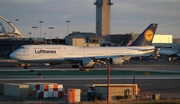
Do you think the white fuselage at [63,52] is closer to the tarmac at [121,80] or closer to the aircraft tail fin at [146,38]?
the aircraft tail fin at [146,38]

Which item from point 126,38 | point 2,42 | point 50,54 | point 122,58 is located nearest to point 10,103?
point 50,54

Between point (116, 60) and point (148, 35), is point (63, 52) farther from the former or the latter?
point (148, 35)

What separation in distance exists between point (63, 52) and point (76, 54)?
3051 millimetres

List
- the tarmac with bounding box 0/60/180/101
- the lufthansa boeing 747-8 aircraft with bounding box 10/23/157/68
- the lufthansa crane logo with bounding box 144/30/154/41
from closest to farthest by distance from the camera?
the tarmac with bounding box 0/60/180/101, the lufthansa boeing 747-8 aircraft with bounding box 10/23/157/68, the lufthansa crane logo with bounding box 144/30/154/41

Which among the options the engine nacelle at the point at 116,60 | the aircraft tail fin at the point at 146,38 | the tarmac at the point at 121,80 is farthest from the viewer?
the aircraft tail fin at the point at 146,38

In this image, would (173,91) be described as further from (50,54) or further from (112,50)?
(112,50)

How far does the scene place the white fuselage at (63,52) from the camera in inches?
2852

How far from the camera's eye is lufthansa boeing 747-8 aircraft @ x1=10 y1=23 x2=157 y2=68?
2859 inches

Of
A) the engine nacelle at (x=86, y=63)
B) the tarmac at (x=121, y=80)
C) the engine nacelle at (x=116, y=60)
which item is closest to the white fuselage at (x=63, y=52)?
the engine nacelle at (x=86, y=63)

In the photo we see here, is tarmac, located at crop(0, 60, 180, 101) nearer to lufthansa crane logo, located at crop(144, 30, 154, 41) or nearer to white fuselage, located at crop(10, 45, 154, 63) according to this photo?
white fuselage, located at crop(10, 45, 154, 63)

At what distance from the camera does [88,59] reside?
2918 inches

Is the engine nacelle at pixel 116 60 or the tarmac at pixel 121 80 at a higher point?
the engine nacelle at pixel 116 60

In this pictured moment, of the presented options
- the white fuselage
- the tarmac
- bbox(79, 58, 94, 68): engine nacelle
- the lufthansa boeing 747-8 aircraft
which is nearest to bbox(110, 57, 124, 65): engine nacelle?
the lufthansa boeing 747-8 aircraft

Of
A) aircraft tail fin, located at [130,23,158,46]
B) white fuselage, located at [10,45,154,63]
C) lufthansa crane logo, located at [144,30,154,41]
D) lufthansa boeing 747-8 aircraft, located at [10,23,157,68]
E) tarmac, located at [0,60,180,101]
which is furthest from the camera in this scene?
lufthansa crane logo, located at [144,30,154,41]
